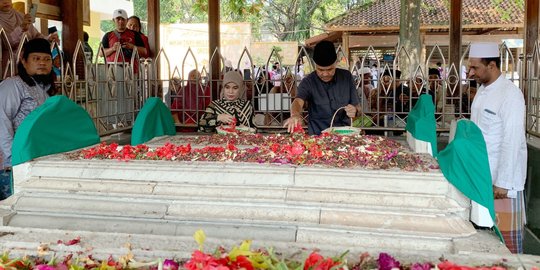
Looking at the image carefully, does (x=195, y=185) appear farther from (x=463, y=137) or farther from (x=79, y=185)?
(x=463, y=137)

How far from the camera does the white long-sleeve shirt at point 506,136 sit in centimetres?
365

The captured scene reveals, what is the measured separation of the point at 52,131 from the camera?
323 cm

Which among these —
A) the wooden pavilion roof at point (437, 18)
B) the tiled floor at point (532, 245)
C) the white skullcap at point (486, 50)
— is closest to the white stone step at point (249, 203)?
the white skullcap at point (486, 50)

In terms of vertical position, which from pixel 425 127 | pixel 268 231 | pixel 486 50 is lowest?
pixel 268 231

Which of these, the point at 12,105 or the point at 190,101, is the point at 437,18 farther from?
the point at 12,105

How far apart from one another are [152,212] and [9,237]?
0.62 m

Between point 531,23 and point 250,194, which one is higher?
point 531,23

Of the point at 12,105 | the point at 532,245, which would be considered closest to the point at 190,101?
the point at 12,105

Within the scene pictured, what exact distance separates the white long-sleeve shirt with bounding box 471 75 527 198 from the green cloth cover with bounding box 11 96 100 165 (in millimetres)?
2595

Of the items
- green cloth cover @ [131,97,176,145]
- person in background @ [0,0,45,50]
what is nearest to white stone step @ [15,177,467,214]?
green cloth cover @ [131,97,176,145]

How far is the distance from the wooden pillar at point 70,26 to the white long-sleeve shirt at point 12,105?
7.57 feet

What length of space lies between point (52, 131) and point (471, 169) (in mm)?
2260

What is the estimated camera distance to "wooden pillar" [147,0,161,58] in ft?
25.1

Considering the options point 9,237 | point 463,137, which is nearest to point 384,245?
point 463,137
